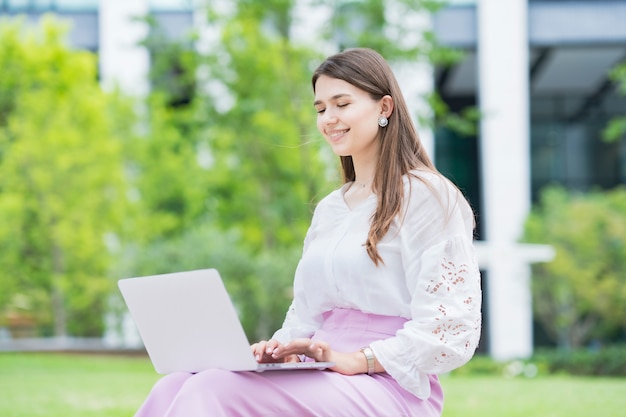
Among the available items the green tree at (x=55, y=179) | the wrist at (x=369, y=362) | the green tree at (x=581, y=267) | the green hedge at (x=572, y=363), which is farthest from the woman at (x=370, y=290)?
the green tree at (x=581, y=267)

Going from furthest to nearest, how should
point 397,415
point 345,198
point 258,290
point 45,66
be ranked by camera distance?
point 45,66 → point 258,290 → point 345,198 → point 397,415

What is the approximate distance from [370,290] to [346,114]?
1.62 feet

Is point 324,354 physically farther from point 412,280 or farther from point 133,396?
point 133,396

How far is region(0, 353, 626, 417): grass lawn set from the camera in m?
6.78

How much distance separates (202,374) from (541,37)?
63.4 feet

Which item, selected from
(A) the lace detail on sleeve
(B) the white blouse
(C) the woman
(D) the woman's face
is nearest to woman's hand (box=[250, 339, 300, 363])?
(C) the woman

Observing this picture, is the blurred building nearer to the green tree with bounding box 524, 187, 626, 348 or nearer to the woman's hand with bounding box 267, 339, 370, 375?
the green tree with bounding box 524, 187, 626, 348

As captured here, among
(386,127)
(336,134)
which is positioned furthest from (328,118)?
(386,127)

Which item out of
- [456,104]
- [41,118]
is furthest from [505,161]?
[41,118]

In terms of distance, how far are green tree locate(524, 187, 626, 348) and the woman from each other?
14.8 meters

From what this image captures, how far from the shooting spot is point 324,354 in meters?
2.36

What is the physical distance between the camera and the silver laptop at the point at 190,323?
2.13 meters

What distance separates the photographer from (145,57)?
20.8 metres

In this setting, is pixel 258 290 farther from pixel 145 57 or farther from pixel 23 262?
pixel 145 57
